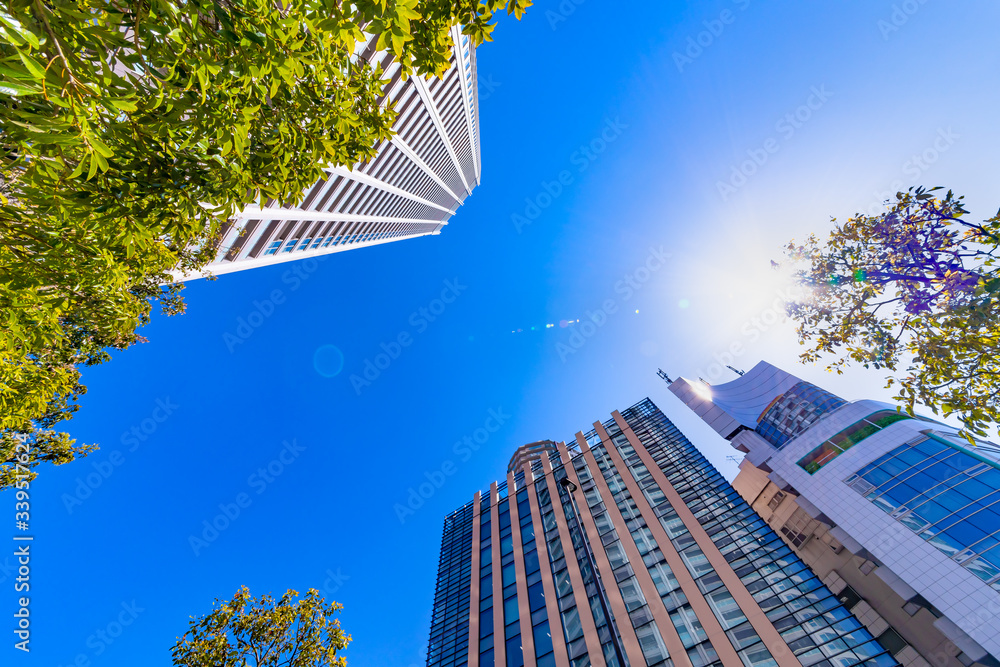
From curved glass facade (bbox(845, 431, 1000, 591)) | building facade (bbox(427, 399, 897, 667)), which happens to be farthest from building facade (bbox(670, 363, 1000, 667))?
building facade (bbox(427, 399, 897, 667))

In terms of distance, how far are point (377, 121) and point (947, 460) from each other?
3617 cm

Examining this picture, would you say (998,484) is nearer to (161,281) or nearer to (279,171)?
(279,171)

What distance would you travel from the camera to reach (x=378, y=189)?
3606cm

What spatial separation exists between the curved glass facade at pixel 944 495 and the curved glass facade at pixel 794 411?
8.37 metres

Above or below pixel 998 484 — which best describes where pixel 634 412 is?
above

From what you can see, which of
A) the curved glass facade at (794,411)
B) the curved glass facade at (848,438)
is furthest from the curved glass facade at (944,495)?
the curved glass facade at (794,411)

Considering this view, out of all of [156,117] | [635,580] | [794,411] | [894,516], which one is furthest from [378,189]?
[794,411]

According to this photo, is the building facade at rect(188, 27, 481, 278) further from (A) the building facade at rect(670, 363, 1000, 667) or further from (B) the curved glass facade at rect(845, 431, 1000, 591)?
(B) the curved glass facade at rect(845, 431, 1000, 591)

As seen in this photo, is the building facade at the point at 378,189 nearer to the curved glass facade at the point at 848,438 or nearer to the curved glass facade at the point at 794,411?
the curved glass facade at the point at 848,438

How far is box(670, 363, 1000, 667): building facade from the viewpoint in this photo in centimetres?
1673

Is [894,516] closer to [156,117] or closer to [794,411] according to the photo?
[794,411]

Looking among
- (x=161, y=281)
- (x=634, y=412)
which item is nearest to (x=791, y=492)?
(x=634, y=412)

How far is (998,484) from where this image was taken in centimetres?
1883

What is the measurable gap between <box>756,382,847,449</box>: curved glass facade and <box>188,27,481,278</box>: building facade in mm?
42579
